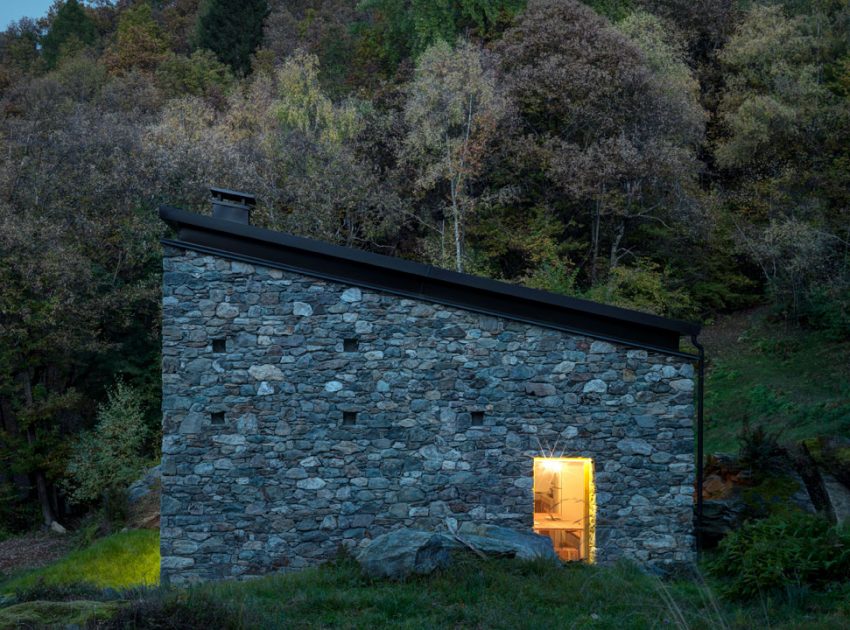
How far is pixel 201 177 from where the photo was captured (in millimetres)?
23641

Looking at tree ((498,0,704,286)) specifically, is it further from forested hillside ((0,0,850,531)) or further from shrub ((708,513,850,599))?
shrub ((708,513,850,599))

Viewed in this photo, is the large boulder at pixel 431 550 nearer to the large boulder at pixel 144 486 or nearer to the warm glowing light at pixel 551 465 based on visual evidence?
the warm glowing light at pixel 551 465

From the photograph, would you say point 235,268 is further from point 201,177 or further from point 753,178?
point 753,178

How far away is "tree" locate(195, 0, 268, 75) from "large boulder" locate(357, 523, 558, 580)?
38.2 meters

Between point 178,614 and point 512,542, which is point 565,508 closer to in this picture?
point 512,542

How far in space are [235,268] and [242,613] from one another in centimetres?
540

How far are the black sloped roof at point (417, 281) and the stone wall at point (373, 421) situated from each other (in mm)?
148

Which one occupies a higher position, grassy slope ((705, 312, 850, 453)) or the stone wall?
grassy slope ((705, 312, 850, 453))

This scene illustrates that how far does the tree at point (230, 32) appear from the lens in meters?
44.2

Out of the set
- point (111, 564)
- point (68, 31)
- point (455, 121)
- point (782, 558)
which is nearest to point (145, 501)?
point (111, 564)

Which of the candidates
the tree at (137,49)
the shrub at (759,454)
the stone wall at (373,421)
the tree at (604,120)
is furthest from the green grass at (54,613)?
the tree at (137,49)

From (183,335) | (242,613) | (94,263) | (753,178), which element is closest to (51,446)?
(94,263)

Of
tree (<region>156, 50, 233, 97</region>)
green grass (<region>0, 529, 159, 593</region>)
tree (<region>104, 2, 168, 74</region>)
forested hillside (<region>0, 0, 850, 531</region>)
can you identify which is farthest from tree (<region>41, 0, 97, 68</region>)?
green grass (<region>0, 529, 159, 593</region>)

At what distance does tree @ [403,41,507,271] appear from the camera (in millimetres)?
24219
